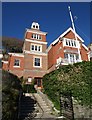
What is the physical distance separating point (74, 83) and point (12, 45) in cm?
3019

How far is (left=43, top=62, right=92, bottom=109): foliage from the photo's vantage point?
39.0ft

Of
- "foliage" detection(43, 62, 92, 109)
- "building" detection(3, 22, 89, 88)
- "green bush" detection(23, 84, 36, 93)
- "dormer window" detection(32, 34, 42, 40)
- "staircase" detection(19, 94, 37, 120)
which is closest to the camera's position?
"staircase" detection(19, 94, 37, 120)

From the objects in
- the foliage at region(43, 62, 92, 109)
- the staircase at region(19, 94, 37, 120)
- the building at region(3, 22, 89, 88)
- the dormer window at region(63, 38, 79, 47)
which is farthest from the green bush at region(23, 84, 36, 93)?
the dormer window at region(63, 38, 79, 47)

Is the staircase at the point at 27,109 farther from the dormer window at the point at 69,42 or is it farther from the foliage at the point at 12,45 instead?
the foliage at the point at 12,45

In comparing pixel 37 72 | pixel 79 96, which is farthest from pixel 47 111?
pixel 37 72

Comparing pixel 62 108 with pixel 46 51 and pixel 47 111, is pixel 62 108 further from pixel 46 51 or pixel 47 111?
pixel 46 51

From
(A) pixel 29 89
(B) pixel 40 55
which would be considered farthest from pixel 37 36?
(A) pixel 29 89

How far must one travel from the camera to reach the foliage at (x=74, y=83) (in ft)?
39.0

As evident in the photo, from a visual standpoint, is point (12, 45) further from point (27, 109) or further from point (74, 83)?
point (74, 83)

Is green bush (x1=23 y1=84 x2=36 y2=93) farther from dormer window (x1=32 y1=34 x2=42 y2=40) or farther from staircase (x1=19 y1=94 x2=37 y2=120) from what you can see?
dormer window (x1=32 y1=34 x2=42 y2=40)

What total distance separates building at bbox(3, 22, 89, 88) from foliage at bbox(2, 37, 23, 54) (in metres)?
11.7

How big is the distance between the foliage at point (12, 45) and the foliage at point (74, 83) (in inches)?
966

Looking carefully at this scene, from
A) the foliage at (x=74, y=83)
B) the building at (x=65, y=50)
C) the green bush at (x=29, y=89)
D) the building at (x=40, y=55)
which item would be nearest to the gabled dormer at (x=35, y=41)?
the building at (x=40, y=55)

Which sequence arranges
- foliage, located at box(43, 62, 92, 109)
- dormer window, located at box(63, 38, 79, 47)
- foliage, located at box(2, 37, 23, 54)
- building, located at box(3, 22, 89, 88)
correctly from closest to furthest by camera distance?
foliage, located at box(43, 62, 92, 109)
building, located at box(3, 22, 89, 88)
dormer window, located at box(63, 38, 79, 47)
foliage, located at box(2, 37, 23, 54)
